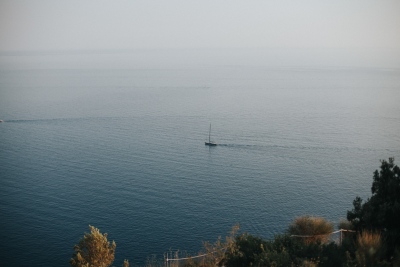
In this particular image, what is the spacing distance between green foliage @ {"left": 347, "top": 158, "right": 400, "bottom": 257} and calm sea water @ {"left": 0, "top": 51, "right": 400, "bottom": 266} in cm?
2139

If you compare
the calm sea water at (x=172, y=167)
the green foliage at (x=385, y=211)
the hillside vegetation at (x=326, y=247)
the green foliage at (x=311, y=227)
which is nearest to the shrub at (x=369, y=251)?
the hillside vegetation at (x=326, y=247)

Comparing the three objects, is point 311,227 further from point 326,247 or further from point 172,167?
point 172,167

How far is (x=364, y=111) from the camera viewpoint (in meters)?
A: 95.2

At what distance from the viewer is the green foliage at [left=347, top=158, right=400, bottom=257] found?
52.9ft

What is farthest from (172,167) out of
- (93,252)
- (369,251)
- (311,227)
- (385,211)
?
(369,251)

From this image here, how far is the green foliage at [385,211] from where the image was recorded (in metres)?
16.1

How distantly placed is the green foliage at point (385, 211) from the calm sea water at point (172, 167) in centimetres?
2139

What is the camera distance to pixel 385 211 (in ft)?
55.1

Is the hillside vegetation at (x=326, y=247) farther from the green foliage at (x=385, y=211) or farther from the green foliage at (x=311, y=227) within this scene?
the green foliage at (x=311, y=227)

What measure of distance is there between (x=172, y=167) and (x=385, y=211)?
41.7 meters

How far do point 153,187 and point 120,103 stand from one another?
57.5m

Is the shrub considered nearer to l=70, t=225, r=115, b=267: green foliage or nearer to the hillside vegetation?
the hillside vegetation

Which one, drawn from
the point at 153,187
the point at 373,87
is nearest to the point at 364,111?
the point at 373,87

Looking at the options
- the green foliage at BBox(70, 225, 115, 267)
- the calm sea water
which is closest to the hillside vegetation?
the green foliage at BBox(70, 225, 115, 267)
